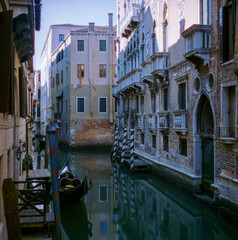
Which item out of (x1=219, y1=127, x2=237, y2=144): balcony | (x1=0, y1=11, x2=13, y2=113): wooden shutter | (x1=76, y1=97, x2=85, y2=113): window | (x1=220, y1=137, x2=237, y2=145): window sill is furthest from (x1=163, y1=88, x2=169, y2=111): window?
(x1=76, y1=97, x2=85, y2=113): window

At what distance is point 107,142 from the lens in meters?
25.4

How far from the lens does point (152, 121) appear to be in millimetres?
14430

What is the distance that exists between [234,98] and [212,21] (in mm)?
2159

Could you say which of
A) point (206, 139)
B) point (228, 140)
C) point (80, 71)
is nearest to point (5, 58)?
point (228, 140)

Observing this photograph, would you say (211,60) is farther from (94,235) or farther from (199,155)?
(94,235)

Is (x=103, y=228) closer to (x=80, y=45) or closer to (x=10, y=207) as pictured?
(x=10, y=207)

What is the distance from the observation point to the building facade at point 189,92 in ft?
26.5

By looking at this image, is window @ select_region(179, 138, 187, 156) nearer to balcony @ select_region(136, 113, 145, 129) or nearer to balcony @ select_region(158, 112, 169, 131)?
balcony @ select_region(158, 112, 169, 131)

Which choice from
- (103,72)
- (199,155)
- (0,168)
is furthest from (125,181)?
(103,72)

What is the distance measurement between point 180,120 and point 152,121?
3524 mm

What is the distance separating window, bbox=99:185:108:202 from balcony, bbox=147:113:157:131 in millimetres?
3399

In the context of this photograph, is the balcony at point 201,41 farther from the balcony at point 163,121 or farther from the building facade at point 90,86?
the building facade at point 90,86

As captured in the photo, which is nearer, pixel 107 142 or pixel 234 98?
pixel 234 98

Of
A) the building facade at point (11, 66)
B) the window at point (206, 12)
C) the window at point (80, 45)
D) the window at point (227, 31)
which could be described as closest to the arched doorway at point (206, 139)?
the window at point (227, 31)
